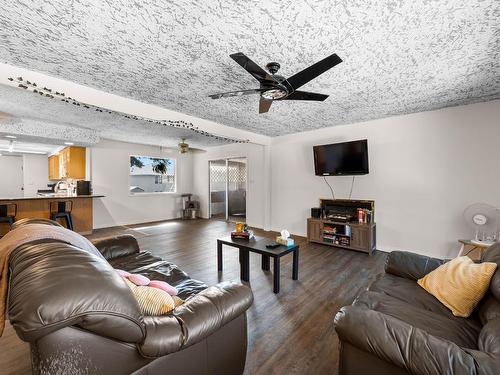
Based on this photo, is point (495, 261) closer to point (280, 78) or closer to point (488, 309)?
point (488, 309)

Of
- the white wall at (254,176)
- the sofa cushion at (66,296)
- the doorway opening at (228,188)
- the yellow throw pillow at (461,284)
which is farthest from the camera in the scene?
the doorway opening at (228,188)

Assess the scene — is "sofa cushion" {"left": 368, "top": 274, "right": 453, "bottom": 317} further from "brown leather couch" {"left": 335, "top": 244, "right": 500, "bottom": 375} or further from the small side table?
the small side table

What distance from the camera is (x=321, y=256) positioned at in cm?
385

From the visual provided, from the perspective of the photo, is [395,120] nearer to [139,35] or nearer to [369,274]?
[369,274]

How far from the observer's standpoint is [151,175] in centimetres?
718

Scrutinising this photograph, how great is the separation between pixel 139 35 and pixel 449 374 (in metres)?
2.69

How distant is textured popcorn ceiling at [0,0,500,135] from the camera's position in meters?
Answer: 1.55

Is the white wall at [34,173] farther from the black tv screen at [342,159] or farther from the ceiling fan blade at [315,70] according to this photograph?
the ceiling fan blade at [315,70]

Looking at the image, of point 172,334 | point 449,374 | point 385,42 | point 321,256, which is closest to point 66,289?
point 172,334

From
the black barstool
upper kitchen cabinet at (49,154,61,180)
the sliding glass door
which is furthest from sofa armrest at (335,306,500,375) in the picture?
upper kitchen cabinet at (49,154,61,180)

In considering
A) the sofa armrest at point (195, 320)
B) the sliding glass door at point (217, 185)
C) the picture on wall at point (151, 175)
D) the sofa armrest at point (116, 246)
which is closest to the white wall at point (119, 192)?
the picture on wall at point (151, 175)

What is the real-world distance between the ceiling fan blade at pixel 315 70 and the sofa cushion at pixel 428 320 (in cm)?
177

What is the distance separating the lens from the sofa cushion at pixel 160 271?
179cm

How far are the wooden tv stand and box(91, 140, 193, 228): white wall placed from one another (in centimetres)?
479
